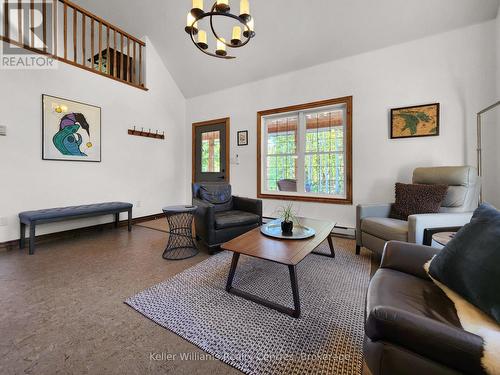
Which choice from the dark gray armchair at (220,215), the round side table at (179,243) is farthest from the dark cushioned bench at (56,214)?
the dark gray armchair at (220,215)

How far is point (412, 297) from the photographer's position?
42.6 inches

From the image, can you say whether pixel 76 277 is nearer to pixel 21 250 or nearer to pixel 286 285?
pixel 21 250

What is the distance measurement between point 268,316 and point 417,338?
98 centimetres

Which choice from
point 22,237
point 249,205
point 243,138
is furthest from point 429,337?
point 22,237

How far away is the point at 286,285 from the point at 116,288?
1.48 m

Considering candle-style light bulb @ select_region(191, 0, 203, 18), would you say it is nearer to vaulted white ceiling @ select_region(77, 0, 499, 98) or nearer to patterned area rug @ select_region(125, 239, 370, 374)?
vaulted white ceiling @ select_region(77, 0, 499, 98)

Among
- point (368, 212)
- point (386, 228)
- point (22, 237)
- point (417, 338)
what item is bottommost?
point (22, 237)

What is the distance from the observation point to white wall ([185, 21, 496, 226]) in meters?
2.75

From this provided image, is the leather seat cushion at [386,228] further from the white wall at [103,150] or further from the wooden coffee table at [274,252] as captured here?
the white wall at [103,150]

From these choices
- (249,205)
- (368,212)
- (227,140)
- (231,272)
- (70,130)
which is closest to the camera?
(231,272)

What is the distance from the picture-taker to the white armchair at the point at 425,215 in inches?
81.0

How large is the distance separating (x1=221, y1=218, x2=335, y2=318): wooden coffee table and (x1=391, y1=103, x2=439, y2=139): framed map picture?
2.06m

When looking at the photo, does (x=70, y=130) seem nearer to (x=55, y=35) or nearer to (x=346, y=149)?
(x=55, y=35)

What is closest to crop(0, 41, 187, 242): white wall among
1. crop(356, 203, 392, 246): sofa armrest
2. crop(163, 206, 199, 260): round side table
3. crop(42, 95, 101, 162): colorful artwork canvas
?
crop(42, 95, 101, 162): colorful artwork canvas
